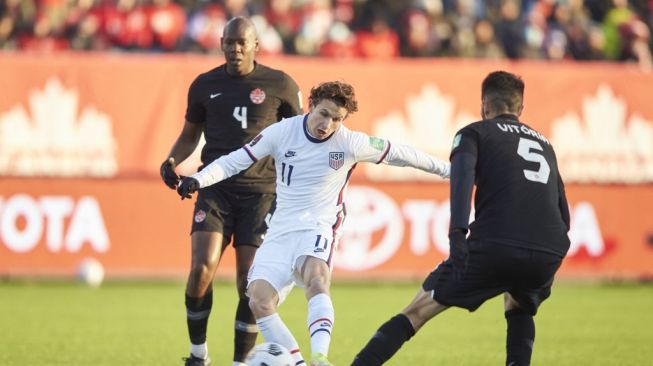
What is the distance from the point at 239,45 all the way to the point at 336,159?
1562 mm

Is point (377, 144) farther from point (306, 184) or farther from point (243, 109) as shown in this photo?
point (243, 109)

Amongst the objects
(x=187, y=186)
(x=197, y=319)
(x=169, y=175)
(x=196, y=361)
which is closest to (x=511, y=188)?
(x=187, y=186)

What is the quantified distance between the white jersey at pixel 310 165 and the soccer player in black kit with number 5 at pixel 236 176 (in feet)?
3.53

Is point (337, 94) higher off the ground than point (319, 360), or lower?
higher

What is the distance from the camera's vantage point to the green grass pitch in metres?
10.9

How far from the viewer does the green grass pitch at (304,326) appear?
1088 cm

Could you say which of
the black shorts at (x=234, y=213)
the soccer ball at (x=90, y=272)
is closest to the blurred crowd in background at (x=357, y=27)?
the soccer ball at (x=90, y=272)

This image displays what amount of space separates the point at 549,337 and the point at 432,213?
5.99 metres

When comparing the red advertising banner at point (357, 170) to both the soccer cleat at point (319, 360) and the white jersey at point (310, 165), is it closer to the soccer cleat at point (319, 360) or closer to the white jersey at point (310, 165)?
the white jersey at point (310, 165)

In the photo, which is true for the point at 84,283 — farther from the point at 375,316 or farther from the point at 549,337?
the point at 549,337

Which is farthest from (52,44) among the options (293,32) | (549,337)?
(549,337)

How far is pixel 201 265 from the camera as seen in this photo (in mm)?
9539

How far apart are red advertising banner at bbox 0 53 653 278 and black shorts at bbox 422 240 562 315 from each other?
397 inches

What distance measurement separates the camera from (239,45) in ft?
31.8
